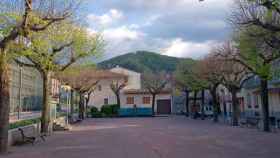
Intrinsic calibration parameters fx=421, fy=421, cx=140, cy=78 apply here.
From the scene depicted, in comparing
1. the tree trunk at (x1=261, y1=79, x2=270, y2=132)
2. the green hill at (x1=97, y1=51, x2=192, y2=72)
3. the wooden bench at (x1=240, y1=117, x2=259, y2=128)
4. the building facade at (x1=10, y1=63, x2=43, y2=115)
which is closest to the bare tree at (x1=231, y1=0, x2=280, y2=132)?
the tree trunk at (x1=261, y1=79, x2=270, y2=132)

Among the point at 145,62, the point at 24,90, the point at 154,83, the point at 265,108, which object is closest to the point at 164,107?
the point at 154,83

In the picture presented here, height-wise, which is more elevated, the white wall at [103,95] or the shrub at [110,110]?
the white wall at [103,95]

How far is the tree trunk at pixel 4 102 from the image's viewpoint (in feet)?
52.2

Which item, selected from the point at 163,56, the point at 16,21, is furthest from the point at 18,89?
the point at 163,56

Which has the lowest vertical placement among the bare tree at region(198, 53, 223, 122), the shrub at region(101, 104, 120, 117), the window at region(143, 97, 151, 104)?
the shrub at region(101, 104, 120, 117)

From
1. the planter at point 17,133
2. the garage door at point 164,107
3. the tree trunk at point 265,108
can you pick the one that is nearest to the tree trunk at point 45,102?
the planter at point 17,133

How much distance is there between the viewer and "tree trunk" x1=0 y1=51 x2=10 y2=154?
15.9 m

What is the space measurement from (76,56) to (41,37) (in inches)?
161

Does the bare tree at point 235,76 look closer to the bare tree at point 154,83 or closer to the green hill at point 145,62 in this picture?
the bare tree at point 154,83

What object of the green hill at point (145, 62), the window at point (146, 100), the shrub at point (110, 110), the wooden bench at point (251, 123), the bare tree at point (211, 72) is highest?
the green hill at point (145, 62)

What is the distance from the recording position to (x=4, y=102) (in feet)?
53.3

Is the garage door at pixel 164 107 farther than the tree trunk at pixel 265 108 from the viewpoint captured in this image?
Yes

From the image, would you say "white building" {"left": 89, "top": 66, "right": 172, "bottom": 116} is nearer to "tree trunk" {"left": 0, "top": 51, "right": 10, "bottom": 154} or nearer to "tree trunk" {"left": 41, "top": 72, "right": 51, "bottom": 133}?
"tree trunk" {"left": 41, "top": 72, "right": 51, "bottom": 133}

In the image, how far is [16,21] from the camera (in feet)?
63.1
